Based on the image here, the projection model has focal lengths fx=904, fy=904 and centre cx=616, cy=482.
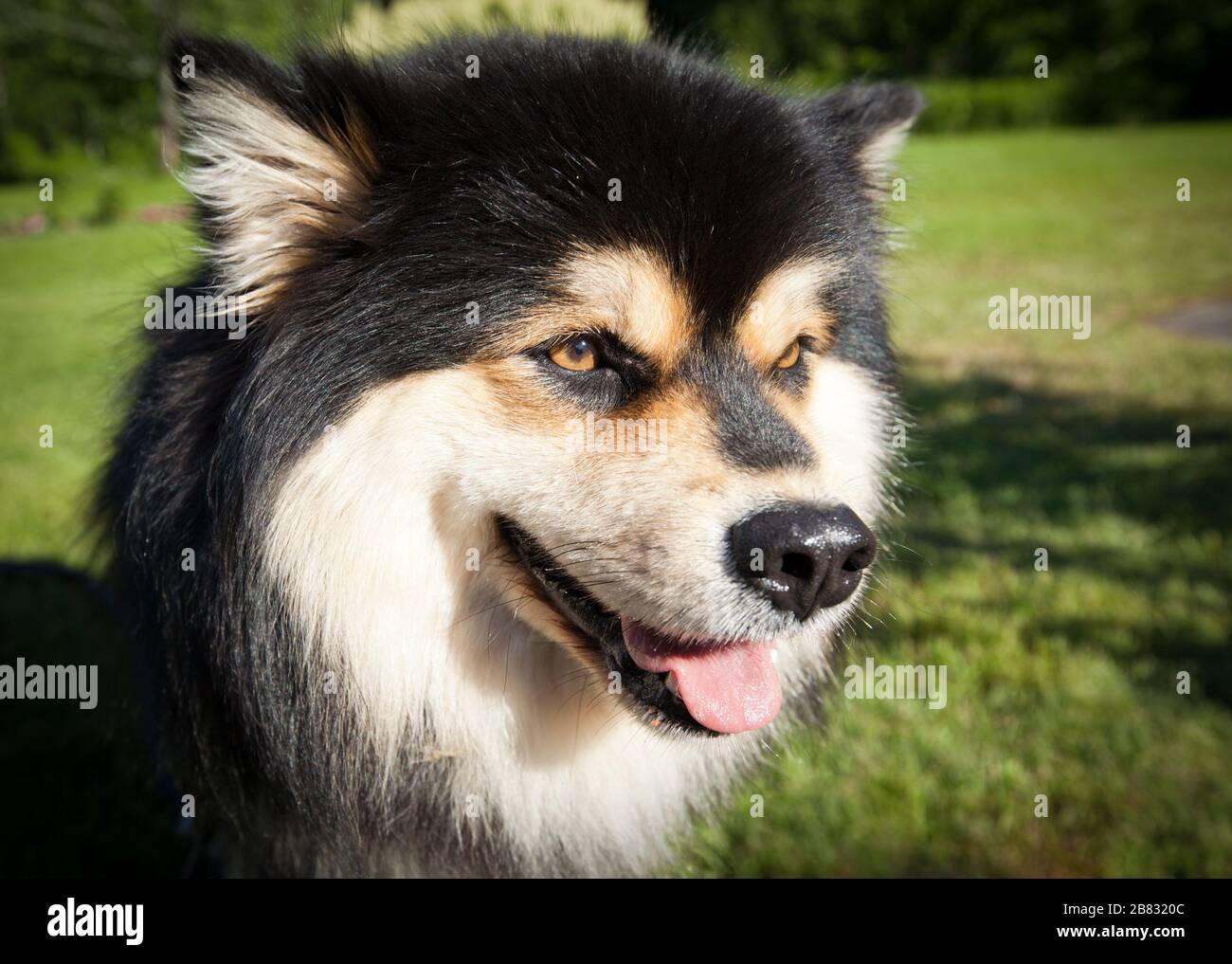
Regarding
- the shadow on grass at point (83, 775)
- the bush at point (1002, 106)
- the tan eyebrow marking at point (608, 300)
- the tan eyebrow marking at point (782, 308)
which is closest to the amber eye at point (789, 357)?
the tan eyebrow marking at point (782, 308)

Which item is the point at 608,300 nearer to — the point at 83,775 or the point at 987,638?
the point at 987,638

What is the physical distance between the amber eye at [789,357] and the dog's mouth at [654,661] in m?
0.75

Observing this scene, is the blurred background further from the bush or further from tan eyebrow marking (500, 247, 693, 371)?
the bush

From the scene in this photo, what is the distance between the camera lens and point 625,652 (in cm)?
213

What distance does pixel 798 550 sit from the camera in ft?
6.11

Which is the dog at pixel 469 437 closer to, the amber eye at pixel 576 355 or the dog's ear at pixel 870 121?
the amber eye at pixel 576 355

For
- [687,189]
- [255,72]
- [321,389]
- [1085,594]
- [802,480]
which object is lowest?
[1085,594]

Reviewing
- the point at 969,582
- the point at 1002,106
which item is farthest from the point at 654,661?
the point at 1002,106

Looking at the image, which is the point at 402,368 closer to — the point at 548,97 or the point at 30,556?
the point at 548,97
